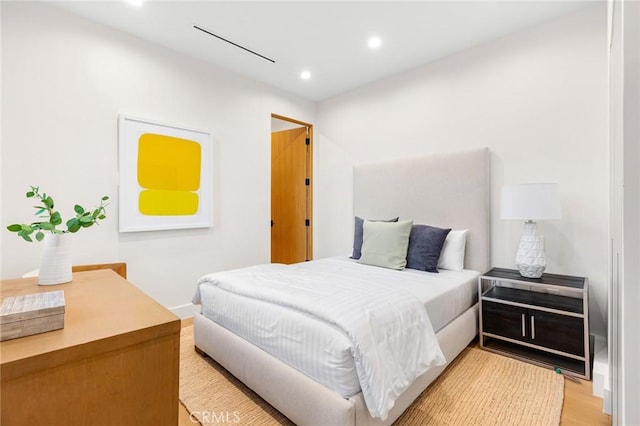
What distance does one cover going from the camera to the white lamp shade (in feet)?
7.36

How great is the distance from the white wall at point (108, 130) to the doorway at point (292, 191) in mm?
918

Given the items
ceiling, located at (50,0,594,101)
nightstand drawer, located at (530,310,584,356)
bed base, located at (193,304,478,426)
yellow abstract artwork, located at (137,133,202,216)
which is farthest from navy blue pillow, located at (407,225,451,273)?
yellow abstract artwork, located at (137,133,202,216)

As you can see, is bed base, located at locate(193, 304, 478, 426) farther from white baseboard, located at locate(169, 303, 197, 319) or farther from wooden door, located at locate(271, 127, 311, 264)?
wooden door, located at locate(271, 127, 311, 264)

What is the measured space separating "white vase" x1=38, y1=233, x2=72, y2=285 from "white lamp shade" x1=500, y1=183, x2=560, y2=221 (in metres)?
2.91

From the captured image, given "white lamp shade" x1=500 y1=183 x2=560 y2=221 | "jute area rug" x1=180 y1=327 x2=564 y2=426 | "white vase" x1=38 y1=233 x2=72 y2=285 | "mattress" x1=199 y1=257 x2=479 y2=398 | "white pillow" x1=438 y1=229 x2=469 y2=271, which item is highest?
"white lamp shade" x1=500 y1=183 x2=560 y2=221

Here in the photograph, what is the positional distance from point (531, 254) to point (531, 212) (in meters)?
0.37

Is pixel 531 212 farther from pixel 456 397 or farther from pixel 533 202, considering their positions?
pixel 456 397

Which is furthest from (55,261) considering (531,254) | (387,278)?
(531,254)

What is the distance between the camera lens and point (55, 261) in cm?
129

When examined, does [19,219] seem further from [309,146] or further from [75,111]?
[309,146]

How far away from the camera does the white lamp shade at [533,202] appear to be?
88.3 inches

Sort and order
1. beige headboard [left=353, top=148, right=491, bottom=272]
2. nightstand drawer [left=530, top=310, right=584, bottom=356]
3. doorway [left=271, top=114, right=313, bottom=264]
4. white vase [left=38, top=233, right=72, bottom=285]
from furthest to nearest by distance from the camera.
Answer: doorway [left=271, top=114, right=313, bottom=264] → beige headboard [left=353, top=148, right=491, bottom=272] → nightstand drawer [left=530, top=310, right=584, bottom=356] → white vase [left=38, top=233, right=72, bottom=285]

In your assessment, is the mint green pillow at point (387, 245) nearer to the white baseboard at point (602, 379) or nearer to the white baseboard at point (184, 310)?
the white baseboard at point (602, 379)

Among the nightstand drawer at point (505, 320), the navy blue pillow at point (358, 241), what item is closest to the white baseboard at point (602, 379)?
the nightstand drawer at point (505, 320)
